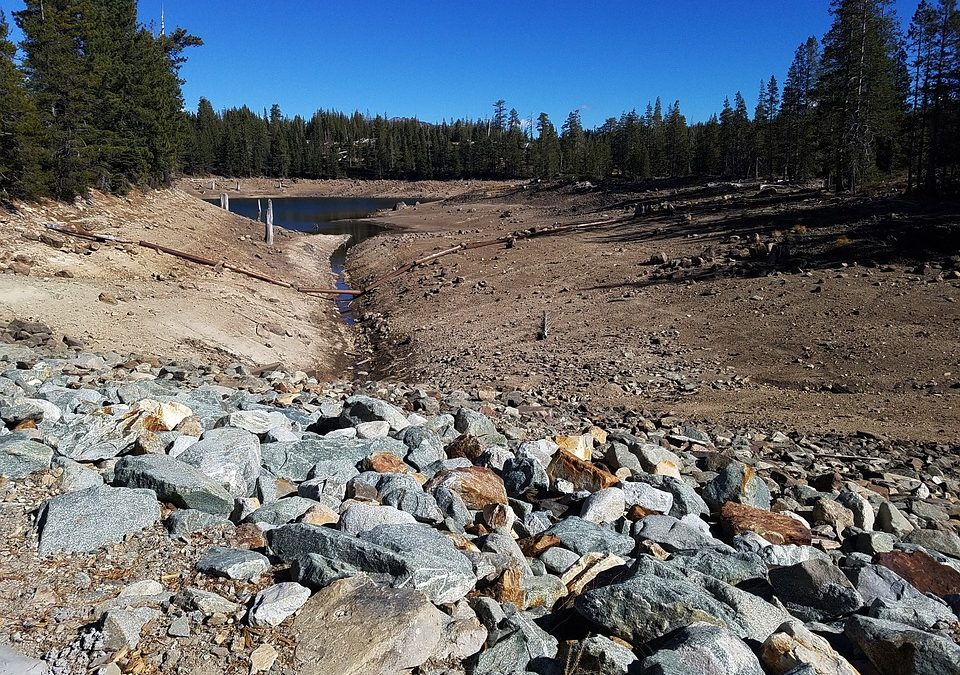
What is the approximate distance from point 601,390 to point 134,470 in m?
9.69

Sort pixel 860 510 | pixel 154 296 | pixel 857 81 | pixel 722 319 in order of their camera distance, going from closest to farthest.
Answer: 1. pixel 860 510
2. pixel 722 319
3. pixel 154 296
4. pixel 857 81

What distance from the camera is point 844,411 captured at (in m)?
11.3

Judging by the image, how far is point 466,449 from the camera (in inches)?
294

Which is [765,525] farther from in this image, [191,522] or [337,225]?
[337,225]

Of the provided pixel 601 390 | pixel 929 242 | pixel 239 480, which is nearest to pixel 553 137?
pixel 929 242

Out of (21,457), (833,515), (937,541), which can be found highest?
(21,457)

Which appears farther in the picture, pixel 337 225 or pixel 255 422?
pixel 337 225

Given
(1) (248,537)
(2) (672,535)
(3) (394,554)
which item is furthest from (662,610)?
(1) (248,537)

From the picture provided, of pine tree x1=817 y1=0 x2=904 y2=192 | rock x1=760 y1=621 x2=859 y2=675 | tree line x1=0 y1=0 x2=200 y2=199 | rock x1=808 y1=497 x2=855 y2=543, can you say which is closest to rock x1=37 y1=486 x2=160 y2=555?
rock x1=760 y1=621 x2=859 y2=675

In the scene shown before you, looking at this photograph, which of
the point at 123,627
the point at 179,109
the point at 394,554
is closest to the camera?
the point at 123,627

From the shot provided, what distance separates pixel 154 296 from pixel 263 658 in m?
16.9

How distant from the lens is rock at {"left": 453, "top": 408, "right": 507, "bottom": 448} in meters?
8.45

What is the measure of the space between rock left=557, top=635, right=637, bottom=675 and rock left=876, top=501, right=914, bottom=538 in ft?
16.1

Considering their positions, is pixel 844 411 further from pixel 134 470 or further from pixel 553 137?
pixel 553 137
